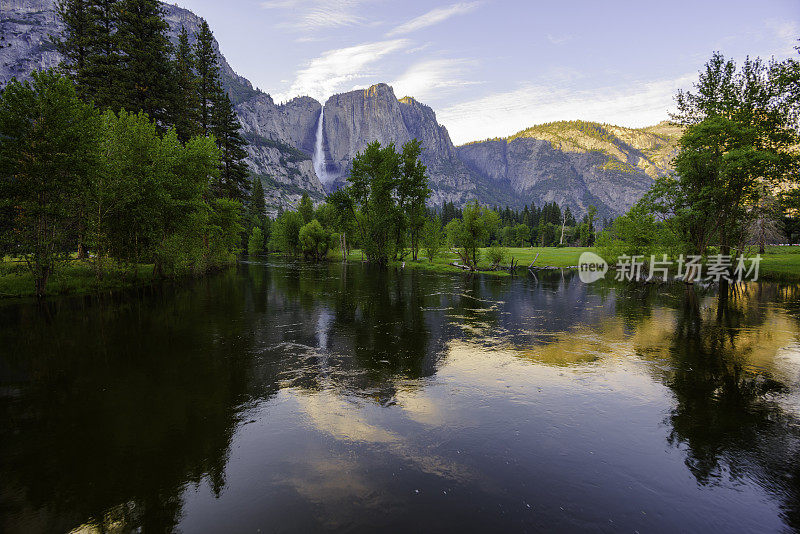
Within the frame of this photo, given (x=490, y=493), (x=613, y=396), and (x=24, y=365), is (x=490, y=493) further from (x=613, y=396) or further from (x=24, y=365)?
(x=24, y=365)

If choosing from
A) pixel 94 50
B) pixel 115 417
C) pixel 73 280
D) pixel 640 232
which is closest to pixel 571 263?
pixel 640 232

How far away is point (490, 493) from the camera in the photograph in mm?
6434

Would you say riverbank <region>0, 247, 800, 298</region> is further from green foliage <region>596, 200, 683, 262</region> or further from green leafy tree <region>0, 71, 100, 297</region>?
green foliage <region>596, 200, 683, 262</region>

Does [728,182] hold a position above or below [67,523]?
above

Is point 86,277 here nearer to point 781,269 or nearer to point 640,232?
point 640,232

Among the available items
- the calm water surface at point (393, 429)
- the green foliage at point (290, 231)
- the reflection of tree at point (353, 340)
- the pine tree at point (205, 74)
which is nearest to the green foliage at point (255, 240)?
the green foliage at point (290, 231)

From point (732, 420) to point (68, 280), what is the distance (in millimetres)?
43211

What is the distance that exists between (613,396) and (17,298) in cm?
3972

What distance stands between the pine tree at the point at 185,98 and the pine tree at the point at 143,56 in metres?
2.65

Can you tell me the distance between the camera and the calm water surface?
237 inches

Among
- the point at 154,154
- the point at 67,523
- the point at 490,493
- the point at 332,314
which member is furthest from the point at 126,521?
the point at 154,154

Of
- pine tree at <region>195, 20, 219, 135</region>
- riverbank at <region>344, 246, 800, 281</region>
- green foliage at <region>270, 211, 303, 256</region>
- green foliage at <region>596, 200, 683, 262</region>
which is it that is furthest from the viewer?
green foliage at <region>270, 211, 303, 256</region>

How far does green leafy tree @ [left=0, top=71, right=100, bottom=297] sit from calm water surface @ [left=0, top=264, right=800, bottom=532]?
10.2 meters

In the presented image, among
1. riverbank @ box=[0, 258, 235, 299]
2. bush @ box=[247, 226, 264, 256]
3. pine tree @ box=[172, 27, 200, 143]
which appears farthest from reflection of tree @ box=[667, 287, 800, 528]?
bush @ box=[247, 226, 264, 256]
